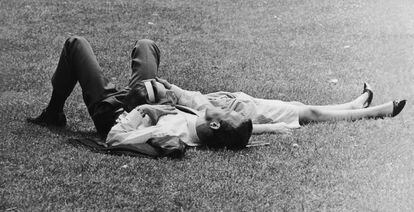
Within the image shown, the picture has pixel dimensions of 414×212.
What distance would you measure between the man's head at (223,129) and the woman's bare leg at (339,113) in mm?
1062

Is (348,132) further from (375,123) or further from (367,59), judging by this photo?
(367,59)

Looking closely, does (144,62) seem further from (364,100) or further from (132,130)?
(364,100)

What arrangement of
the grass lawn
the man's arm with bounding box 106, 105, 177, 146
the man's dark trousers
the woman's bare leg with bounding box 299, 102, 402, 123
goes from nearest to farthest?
the grass lawn < the man's arm with bounding box 106, 105, 177, 146 < the man's dark trousers < the woman's bare leg with bounding box 299, 102, 402, 123

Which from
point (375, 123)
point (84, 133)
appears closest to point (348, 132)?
point (375, 123)

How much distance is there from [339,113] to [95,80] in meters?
2.52

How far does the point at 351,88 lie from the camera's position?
8383mm

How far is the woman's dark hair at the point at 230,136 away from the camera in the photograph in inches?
230

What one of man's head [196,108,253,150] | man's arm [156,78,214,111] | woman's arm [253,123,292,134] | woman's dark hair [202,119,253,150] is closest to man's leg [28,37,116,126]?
man's arm [156,78,214,111]

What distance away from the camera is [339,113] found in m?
6.89

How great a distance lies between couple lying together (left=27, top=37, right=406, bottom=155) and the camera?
19.0ft

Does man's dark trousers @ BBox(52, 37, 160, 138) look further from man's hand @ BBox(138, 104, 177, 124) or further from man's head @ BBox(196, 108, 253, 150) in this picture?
man's head @ BBox(196, 108, 253, 150)

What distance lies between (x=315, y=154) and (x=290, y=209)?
1.22 meters

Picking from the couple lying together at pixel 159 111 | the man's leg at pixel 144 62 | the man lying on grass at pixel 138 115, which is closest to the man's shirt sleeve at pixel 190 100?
the couple lying together at pixel 159 111

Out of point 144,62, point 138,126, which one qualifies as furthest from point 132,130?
point 144,62
